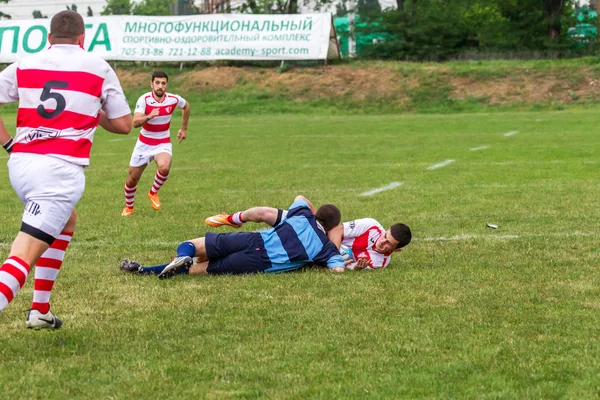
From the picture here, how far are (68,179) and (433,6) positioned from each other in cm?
4863

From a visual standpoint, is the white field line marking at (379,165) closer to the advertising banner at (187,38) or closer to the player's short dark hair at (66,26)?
the player's short dark hair at (66,26)

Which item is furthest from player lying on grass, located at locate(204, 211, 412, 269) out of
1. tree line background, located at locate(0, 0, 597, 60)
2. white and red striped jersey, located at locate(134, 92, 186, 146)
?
tree line background, located at locate(0, 0, 597, 60)

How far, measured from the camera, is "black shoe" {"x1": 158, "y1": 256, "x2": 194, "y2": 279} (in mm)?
7562

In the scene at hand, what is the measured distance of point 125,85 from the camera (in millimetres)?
42906

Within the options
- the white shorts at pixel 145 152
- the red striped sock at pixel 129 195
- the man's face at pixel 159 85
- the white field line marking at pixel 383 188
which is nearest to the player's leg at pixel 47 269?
the red striped sock at pixel 129 195

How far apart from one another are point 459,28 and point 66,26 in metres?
47.9

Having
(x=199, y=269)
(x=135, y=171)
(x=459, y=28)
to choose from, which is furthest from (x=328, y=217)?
(x=459, y=28)

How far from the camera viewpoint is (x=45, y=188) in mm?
5266

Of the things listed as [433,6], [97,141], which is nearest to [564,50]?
[433,6]

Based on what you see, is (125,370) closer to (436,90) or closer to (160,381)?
(160,381)

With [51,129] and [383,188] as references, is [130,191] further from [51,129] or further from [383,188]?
[51,129]

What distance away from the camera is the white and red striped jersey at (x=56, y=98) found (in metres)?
5.35

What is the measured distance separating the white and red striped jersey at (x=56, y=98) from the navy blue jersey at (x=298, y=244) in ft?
8.70

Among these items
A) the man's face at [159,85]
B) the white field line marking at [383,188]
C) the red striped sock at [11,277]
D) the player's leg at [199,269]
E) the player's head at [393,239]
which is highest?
the red striped sock at [11,277]
